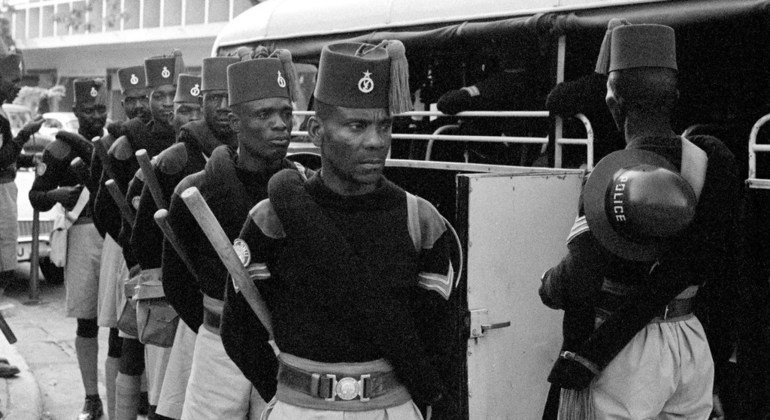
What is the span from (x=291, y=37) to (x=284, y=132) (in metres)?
3.91

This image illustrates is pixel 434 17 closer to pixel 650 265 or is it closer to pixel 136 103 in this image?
pixel 136 103

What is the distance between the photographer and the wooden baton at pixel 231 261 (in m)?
3.10

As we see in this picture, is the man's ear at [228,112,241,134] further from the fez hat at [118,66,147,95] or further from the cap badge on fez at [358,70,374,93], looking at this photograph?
the fez hat at [118,66,147,95]

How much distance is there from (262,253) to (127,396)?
9.94ft

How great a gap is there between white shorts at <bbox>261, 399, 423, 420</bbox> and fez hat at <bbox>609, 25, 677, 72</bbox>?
1439 mm

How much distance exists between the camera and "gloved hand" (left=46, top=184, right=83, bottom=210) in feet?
23.0

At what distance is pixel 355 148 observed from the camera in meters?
3.04

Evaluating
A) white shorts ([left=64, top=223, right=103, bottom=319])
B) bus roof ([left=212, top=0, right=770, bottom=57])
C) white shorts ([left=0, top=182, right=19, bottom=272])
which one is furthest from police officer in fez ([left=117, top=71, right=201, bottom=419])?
white shorts ([left=0, top=182, right=19, bottom=272])

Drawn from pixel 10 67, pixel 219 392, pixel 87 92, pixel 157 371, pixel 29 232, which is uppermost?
pixel 10 67

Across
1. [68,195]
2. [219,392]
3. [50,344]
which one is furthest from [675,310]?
[50,344]

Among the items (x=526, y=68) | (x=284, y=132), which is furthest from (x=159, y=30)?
(x=284, y=132)

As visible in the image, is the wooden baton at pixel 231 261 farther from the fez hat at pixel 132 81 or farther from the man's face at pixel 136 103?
the fez hat at pixel 132 81

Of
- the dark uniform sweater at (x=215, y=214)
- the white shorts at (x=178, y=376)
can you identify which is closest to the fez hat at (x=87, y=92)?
the white shorts at (x=178, y=376)

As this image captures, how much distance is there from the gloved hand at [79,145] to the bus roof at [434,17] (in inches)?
70.2
